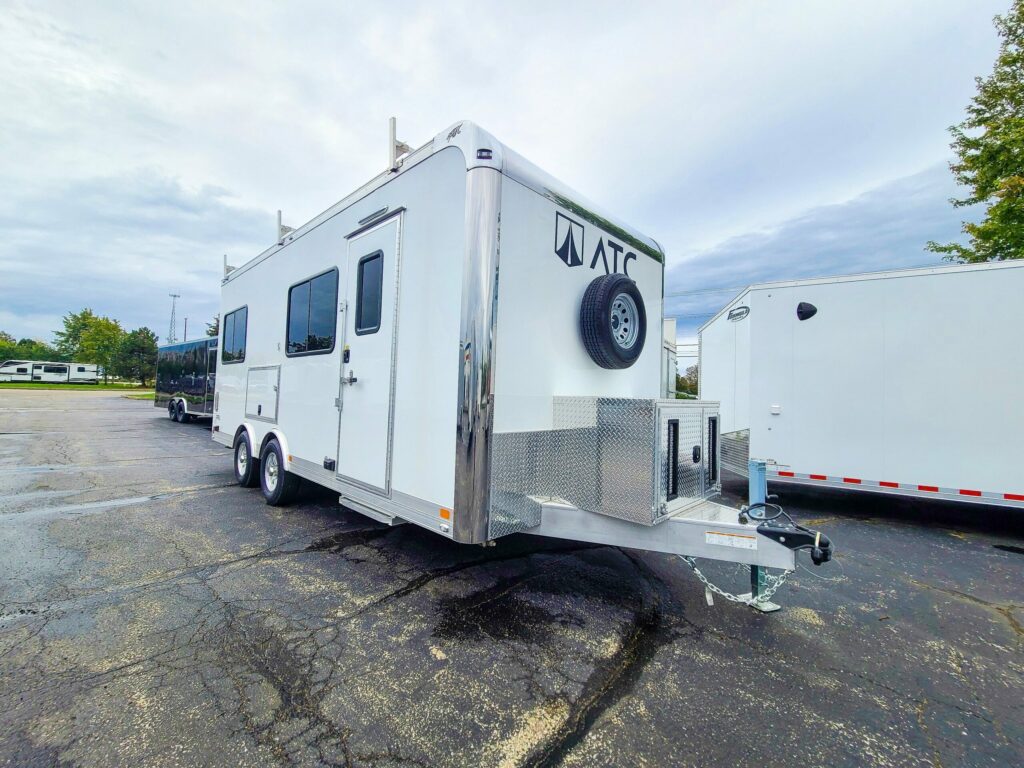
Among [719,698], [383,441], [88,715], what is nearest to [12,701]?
[88,715]

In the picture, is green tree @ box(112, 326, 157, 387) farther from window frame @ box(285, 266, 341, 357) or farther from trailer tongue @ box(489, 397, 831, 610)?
trailer tongue @ box(489, 397, 831, 610)

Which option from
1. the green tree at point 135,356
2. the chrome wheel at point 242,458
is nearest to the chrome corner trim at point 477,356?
the chrome wheel at point 242,458

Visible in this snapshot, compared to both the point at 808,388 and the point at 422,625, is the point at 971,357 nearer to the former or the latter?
the point at 808,388

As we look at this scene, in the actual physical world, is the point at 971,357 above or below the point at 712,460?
above

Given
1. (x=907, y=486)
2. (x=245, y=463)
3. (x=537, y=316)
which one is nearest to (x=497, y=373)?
(x=537, y=316)

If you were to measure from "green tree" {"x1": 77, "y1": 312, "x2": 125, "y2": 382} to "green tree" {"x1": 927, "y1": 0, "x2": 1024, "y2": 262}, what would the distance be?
6947cm

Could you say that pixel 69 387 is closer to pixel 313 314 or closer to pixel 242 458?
pixel 242 458

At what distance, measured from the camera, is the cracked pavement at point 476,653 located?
6.88 feet

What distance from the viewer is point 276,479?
565cm

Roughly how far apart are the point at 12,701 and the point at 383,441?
2269 millimetres

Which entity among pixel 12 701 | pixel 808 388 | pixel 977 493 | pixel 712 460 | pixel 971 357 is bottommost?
pixel 12 701

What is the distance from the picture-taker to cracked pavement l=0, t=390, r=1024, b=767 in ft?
6.88

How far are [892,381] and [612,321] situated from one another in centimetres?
420

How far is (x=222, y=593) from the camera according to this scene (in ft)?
11.4
